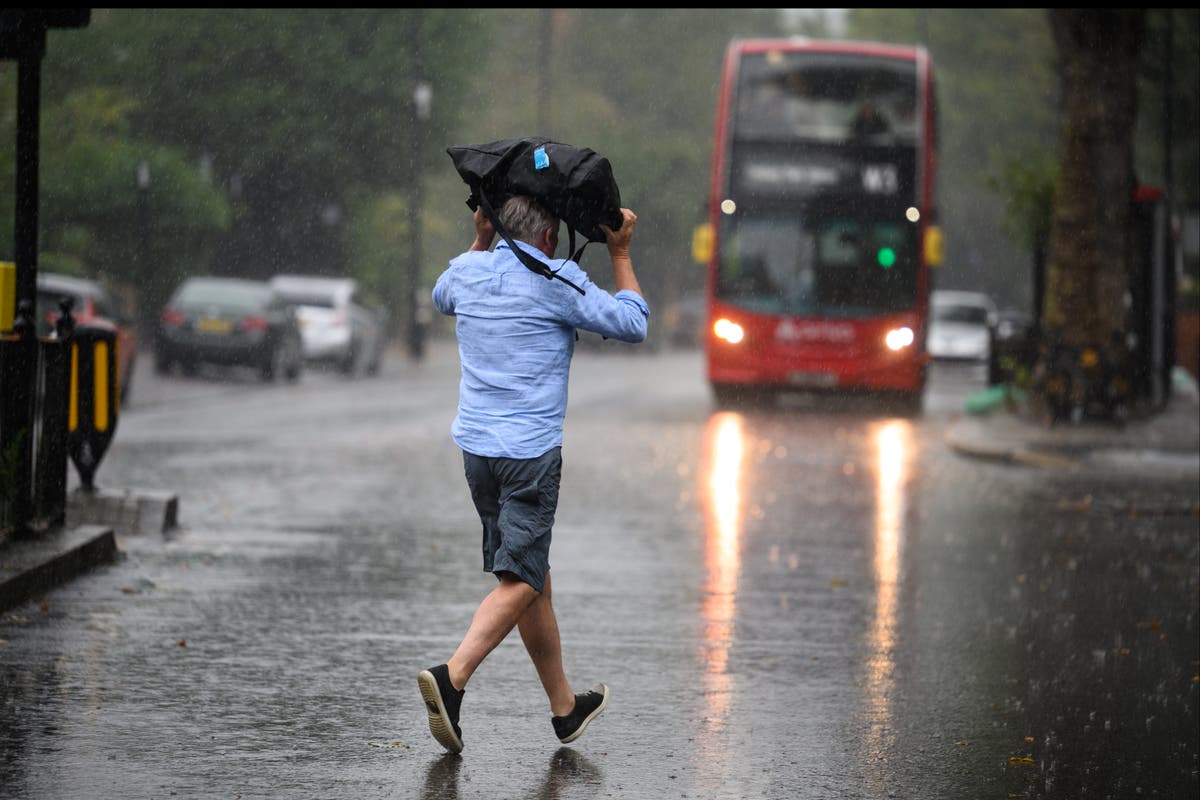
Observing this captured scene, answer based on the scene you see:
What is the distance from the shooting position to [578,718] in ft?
19.2

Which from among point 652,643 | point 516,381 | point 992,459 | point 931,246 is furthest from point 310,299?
point 516,381

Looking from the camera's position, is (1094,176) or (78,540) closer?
(78,540)

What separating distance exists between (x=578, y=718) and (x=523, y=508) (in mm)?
656

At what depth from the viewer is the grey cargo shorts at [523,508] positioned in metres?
5.62

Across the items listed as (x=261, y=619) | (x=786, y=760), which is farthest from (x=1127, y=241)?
(x=786, y=760)

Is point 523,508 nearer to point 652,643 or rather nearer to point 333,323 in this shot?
point 652,643

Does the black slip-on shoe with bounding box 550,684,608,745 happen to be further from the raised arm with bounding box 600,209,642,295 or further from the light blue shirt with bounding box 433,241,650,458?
the raised arm with bounding box 600,209,642,295

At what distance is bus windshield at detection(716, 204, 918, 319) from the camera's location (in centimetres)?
2494

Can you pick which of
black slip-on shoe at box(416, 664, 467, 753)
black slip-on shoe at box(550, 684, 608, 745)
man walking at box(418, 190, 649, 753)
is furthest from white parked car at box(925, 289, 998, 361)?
black slip-on shoe at box(416, 664, 467, 753)

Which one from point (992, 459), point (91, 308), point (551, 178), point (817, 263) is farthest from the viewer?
point (817, 263)

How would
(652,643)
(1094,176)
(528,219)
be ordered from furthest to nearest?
1. (1094,176)
2. (652,643)
3. (528,219)

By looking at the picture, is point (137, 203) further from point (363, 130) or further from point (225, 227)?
point (363, 130)

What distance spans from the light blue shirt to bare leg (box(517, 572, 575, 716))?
449 millimetres

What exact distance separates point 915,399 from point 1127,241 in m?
3.61
